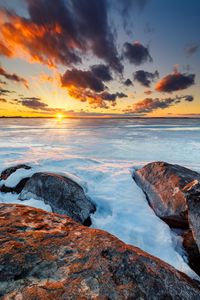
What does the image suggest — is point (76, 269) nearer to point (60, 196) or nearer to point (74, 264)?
point (74, 264)

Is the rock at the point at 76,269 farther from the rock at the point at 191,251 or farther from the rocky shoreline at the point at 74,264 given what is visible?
the rock at the point at 191,251

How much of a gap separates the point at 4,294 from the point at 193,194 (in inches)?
112

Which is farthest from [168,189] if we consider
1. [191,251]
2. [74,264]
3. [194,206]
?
[74,264]

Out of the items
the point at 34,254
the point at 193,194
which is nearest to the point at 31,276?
the point at 34,254

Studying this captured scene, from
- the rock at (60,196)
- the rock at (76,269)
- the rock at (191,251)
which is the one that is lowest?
the rock at (191,251)

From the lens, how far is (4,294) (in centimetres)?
158

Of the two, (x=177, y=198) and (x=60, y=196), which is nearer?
(x=177, y=198)

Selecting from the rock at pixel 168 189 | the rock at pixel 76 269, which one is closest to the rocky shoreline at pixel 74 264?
the rock at pixel 76 269

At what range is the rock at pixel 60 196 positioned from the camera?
445cm

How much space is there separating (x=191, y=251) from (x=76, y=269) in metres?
2.54

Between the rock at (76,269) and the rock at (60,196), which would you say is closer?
the rock at (76,269)

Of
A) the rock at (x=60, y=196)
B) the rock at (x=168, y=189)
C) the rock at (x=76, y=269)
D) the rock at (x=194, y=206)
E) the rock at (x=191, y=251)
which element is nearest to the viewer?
the rock at (x=76, y=269)

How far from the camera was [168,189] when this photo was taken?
4.94 meters

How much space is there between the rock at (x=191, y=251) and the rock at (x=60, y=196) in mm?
1992
